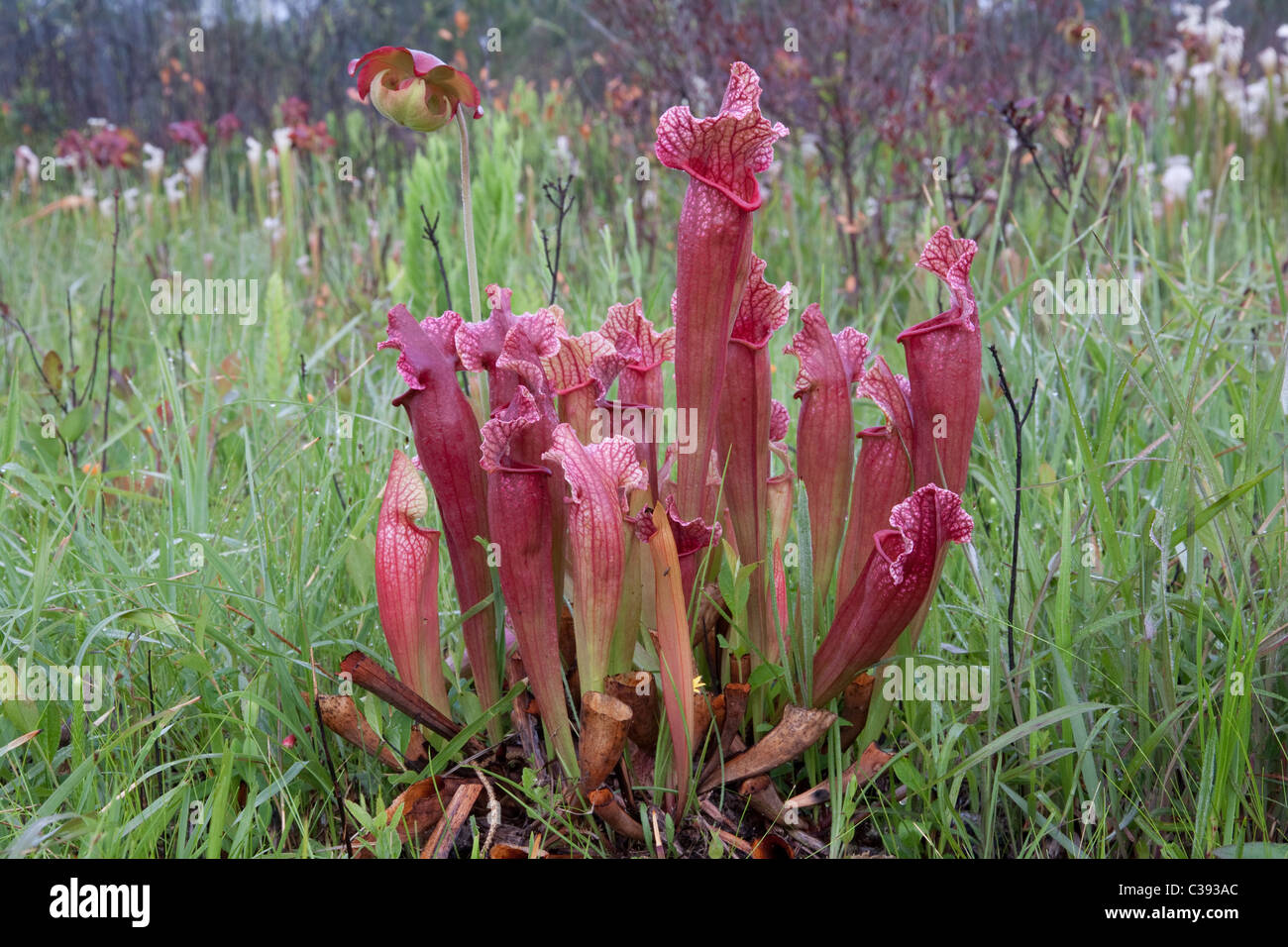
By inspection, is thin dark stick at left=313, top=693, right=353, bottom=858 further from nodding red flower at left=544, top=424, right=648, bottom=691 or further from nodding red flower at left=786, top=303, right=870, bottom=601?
nodding red flower at left=786, top=303, right=870, bottom=601

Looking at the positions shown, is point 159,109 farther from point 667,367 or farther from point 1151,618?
point 1151,618

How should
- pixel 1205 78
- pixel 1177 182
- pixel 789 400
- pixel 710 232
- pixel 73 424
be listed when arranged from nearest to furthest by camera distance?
1. pixel 710 232
2. pixel 73 424
3. pixel 789 400
4. pixel 1177 182
5. pixel 1205 78

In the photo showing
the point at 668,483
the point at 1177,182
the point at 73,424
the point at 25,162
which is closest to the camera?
the point at 668,483

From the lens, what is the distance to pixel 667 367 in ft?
10.4

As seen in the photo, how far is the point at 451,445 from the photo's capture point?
1.41 metres

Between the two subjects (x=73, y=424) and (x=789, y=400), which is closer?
(x=73, y=424)

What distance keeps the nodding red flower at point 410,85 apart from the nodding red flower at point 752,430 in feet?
1.49

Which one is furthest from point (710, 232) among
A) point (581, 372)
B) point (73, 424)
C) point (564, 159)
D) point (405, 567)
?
point (564, 159)

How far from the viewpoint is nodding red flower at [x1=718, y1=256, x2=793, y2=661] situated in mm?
1434

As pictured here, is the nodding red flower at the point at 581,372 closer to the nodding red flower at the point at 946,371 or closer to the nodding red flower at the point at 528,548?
the nodding red flower at the point at 528,548

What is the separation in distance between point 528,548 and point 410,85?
2.03 feet

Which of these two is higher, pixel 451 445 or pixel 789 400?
pixel 789 400

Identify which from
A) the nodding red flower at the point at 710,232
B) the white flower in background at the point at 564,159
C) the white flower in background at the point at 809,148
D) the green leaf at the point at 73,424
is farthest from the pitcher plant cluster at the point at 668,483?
the white flower in background at the point at 564,159

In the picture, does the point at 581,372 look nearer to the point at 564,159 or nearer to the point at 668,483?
the point at 668,483
